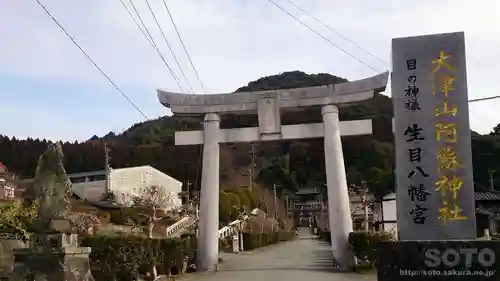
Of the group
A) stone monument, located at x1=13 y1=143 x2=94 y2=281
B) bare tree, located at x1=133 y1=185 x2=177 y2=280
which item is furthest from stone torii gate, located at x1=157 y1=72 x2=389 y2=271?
stone monument, located at x1=13 y1=143 x2=94 y2=281

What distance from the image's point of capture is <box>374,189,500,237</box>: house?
119 feet

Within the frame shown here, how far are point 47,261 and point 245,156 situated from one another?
2564 inches

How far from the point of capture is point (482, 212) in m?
36.0

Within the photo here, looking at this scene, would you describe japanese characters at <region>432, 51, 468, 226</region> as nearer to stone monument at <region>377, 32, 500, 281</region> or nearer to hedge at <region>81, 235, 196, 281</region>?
stone monument at <region>377, 32, 500, 281</region>

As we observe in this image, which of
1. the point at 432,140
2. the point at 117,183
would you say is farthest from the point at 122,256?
the point at 117,183

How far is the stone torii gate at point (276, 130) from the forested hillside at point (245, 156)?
32327 millimetres

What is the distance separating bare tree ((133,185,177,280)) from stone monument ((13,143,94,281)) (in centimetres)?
577

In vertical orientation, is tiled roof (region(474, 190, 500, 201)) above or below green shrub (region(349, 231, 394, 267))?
above

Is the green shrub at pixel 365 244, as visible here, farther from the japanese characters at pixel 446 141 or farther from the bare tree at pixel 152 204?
the japanese characters at pixel 446 141

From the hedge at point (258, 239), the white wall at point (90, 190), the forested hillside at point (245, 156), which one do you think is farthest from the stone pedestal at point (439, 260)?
the white wall at point (90, 190)

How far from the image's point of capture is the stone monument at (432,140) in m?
9.12

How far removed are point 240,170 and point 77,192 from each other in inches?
964

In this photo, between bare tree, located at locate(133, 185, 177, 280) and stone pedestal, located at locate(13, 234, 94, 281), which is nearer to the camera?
stone pedestal, located at locate(13, 234, 94, 281)

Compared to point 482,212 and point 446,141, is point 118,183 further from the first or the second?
point 446,141
